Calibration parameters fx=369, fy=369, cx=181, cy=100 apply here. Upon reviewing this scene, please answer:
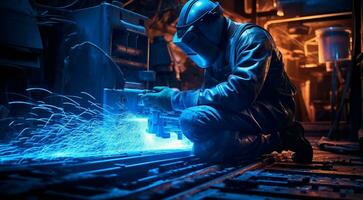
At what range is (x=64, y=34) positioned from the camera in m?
4.00

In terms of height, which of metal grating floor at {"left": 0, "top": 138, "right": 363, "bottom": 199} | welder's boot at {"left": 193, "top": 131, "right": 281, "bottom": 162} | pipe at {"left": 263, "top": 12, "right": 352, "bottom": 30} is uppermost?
pipe at {"left": 263, "top": 12, "right": 352, "bottom": 30}

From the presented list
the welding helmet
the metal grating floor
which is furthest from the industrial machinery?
the welding helmet

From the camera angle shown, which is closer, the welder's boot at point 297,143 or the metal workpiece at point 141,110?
the welder's boot at point 297,143

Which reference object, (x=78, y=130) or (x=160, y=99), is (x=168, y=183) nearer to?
(x=160, y=99)

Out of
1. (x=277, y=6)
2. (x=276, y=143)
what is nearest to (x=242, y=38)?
(x=276, y=143)

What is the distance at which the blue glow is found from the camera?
3434 mm

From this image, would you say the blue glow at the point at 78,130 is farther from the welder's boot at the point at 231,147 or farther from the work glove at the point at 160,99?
the welder's boot at the point at 231,147

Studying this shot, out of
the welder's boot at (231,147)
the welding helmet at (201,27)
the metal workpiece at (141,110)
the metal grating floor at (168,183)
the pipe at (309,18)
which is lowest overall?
the metal grating floor at (168,183)

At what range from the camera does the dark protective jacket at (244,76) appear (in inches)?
99.3

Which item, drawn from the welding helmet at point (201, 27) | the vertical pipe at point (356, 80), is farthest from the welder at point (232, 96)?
the vertical pipe at point (356, 80)

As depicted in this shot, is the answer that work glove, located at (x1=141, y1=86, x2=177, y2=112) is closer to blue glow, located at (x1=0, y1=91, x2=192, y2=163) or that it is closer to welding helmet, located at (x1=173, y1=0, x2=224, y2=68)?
welding helmet, located at (x1=173, y1=0, x2=224, y2=68)

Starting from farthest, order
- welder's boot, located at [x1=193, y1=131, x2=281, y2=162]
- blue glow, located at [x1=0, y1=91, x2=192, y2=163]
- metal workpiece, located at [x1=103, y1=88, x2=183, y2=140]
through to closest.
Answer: blue glow, located at [x1=0, y1=91, x2=192, y2=163] → metal workpiece, located at [x1=103, y1=88, x2=183, y2=140] → welder's boot, located at [x1=193, y1=131, x2=281, y2=162]

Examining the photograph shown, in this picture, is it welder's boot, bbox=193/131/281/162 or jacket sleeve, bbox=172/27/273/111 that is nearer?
jacket sleeve, bbox=172/27/273/111

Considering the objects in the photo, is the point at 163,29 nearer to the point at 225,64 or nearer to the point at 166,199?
the point at 225,64
